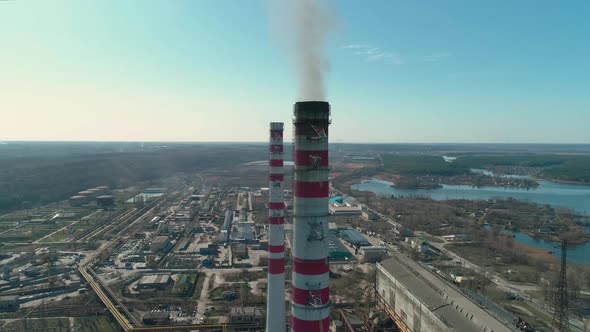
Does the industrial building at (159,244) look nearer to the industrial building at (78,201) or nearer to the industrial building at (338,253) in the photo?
the industrial building at (338,253)

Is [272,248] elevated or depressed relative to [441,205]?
elevated

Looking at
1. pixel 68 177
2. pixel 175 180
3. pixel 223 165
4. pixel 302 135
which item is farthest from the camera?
pixel 223 165

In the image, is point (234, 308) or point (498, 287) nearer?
point (234, 308)

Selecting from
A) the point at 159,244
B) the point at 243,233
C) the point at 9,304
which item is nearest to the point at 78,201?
the point at 159,244

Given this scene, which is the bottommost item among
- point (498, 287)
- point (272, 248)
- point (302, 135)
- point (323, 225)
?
point (498, 287)

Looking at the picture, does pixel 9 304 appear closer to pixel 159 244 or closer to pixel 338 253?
pixel 159 244

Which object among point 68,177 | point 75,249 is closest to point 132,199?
point 68,177

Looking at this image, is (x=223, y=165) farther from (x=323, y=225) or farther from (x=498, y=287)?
(x=323, y=225)
